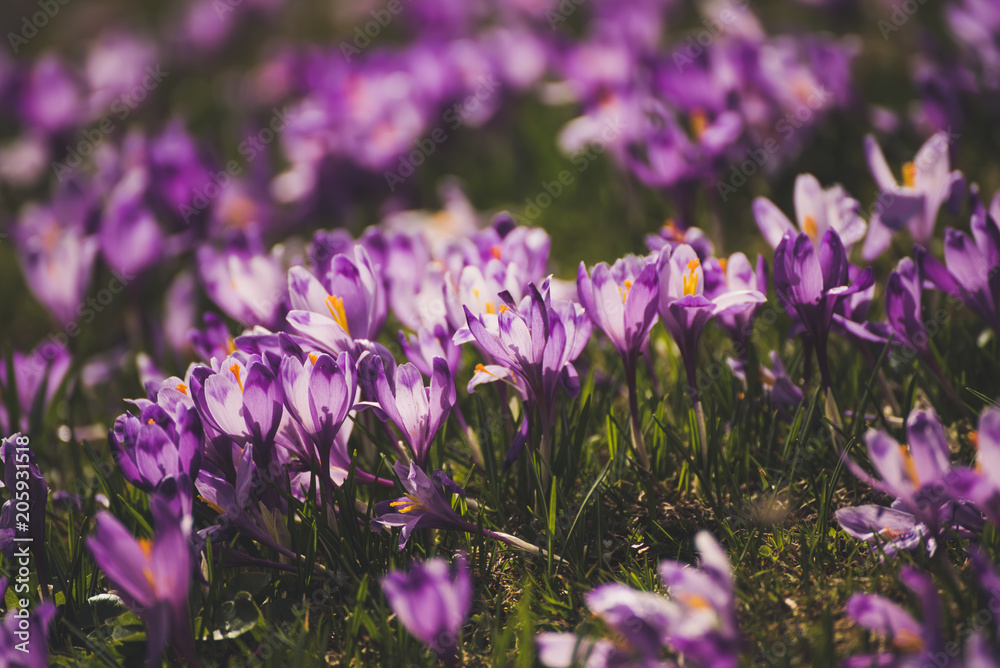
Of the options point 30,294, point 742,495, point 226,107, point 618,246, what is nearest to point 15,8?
point 226,107

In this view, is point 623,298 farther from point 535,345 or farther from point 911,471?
point 911,471

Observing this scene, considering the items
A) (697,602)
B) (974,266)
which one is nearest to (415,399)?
(697,602)

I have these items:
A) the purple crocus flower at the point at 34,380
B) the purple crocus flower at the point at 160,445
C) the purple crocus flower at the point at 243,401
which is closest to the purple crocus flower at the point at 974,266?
the purple crocus flower at the point at 243,401

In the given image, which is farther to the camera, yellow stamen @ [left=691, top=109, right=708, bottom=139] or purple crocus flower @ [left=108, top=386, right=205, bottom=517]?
yellow stamen @ [left=691, top=109, right=708, bottom=139]

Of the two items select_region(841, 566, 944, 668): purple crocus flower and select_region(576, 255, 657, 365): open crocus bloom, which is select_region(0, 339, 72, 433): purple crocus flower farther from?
select_region(841, 566, 944, 668): purple crocus flower

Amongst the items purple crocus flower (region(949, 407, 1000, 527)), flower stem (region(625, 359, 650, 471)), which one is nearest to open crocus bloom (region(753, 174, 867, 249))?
flower stem (region(625, 359, 650, 471))
